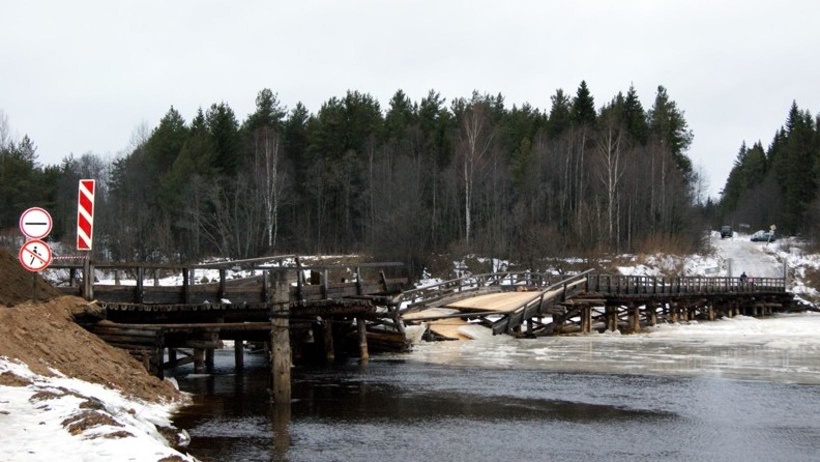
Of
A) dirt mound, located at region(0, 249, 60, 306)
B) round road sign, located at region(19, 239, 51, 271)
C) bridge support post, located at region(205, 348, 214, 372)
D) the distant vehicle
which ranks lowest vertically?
bridge support post, located at region(205, 348, 214, 372)

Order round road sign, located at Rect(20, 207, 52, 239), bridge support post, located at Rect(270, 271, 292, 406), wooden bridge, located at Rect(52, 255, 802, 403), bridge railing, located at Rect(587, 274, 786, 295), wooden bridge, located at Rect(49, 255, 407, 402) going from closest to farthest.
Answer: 1. round road sign, located at Rect(20, 207, 52, 239)
2. bridge support post, located at Rect(270, 271, 292, 406)
3. wooden bridge, located at Rect(49, 255, 407, 402)
4. wooden bridge, located at Rect(52, 255, 802, 403)
5. bridge railing, located at Rect(587, 274, 786, 295)

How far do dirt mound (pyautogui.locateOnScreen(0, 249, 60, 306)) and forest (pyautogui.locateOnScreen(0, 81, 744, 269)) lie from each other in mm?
46970

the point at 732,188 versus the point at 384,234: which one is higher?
the point at 732,188

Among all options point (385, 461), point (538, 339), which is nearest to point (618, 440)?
point (385, 461)

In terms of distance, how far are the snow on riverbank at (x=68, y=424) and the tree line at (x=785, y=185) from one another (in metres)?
84.9

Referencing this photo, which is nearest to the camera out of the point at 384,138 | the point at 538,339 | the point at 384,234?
the point at 538,339

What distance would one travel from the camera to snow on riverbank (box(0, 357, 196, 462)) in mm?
8945

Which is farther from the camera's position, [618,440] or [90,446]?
[618,440]

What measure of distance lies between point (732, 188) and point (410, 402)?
16371cm

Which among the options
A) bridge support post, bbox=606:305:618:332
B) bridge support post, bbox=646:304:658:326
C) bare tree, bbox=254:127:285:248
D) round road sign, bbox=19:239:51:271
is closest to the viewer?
round road sign, bbox=19:239:51:271

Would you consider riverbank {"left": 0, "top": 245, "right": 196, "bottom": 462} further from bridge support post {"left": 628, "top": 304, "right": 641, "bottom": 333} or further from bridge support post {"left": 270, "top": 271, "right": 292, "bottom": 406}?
bridge support post {"left": 628, "top": 304, "right": 641, "bottom": 333}

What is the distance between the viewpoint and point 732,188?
168250 mm

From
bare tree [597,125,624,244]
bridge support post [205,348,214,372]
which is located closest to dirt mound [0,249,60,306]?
bridge support post [205,348,214,372]

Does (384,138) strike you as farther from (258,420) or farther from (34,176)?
(258,420)
